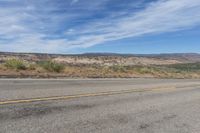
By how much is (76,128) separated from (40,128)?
28.4 inches

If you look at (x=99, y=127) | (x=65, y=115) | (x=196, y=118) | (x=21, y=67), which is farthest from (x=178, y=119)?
(x=21, y=67)

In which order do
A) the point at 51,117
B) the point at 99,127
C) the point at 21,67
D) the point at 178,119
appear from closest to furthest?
1. the point at 99,127
2. the point at 51,117
3. the point at 178,119
4. the point at 21,67

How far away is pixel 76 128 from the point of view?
5570 mm

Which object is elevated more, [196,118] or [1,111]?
[1,111]

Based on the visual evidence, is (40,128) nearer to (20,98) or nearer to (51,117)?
(51,117)

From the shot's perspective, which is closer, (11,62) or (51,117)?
(51,117)

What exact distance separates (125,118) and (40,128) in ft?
7.61

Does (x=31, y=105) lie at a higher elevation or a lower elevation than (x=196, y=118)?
higher

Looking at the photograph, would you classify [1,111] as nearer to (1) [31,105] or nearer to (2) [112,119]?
(1) [31,105]

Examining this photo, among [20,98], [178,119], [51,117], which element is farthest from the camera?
[20,98]

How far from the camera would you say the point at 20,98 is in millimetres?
8320

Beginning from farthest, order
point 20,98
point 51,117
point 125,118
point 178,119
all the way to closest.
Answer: point 20,98 → point 178,119 → point 125,118 → point 51,117

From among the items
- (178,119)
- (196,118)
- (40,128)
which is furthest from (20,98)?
(196,118)

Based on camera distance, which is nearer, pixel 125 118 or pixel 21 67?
pixel 125 118
